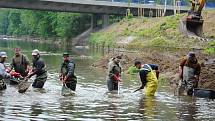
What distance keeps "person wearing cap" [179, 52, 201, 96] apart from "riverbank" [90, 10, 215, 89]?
6.72ft

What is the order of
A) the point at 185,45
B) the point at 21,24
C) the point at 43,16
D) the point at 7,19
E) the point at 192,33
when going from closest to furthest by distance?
the point at 192,33, the point at 185,45, the point at 43,16, the point at 21,24, the point at 7,19

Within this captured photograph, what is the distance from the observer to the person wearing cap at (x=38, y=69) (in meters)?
21.4

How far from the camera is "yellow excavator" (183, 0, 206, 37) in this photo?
125 feet

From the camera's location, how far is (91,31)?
93250 millimetres

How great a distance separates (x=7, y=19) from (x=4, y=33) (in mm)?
5388

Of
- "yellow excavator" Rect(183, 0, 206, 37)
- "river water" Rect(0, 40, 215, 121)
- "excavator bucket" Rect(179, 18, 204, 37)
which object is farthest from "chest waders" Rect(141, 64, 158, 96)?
"excavator bucket" Rect(179, 18, 204, 37)

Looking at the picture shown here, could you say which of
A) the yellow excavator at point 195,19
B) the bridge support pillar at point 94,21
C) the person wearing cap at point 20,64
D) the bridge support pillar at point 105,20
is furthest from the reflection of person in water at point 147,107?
the bridge support pillar at point 94,21

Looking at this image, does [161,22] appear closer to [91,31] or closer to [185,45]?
[185,45]

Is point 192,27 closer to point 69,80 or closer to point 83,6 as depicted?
point 69,80

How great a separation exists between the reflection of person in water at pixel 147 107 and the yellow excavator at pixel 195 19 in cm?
1904

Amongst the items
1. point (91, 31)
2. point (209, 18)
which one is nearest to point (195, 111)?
point (209, 18)

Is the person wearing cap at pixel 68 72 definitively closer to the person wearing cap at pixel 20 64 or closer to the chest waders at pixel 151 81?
the person wearing cap at pixel 20 64

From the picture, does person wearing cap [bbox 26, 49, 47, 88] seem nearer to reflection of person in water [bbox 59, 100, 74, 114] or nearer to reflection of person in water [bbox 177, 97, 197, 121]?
reflection of person in water [bbox 59, 100, 74, 114]

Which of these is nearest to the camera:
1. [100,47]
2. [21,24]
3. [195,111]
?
[195,111]
